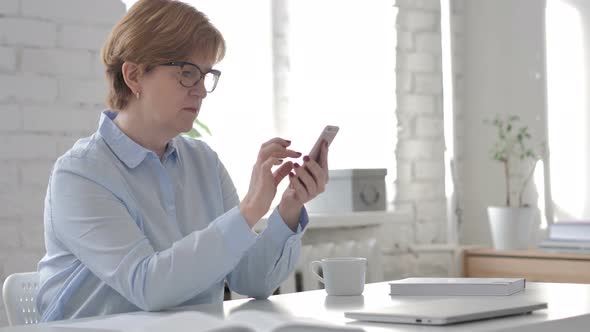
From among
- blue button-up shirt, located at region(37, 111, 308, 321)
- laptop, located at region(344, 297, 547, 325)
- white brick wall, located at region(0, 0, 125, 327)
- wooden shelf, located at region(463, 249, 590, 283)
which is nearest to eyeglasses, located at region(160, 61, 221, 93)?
blue button-up shirt, located at region(37, 111, 308, 321)

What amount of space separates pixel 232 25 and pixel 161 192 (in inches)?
75.2

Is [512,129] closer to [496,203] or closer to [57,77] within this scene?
[496,203]

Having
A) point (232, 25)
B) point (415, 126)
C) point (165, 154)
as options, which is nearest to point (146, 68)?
point (165, 154)

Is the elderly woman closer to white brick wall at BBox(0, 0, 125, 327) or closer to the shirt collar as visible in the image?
the shirt collar

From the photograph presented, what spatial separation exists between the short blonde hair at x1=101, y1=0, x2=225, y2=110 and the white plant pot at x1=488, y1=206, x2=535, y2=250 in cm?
226

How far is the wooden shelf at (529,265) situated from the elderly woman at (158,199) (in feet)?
6.51

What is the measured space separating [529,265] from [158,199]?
2319mm

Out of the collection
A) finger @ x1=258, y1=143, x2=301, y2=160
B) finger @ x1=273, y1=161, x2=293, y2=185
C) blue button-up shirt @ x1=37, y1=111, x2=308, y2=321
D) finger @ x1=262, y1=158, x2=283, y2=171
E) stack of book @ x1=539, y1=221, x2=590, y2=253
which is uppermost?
finger @ x1=258, y1=143, x2=301, y2=160

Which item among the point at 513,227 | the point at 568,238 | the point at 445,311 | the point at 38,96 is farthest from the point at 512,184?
the point at 445,311

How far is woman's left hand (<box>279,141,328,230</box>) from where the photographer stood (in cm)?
203

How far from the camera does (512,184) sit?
4445 millimetres

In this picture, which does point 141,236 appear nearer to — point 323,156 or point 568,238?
point 323,156

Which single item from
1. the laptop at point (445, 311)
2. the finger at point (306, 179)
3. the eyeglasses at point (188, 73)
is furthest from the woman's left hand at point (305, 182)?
the laptop at point (445, 311)

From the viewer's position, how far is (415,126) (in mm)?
4383
